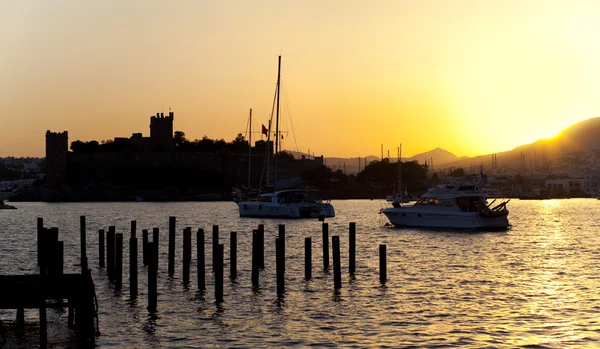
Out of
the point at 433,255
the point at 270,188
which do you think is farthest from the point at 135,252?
the point at 270,188

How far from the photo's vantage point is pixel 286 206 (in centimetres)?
8281

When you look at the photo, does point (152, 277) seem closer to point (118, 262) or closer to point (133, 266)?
point (133, 266)

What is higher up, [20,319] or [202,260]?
[202,260]

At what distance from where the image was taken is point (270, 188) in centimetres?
9344

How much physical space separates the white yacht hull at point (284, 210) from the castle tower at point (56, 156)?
352 ft

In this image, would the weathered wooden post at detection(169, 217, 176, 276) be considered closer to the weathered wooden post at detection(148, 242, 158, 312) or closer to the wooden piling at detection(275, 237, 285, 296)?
the wooden piling at detection(275, 237, 285, 296)

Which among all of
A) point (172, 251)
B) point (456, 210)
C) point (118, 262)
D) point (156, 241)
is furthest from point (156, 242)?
point (456, 210)

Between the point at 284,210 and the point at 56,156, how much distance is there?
11416 centimetres

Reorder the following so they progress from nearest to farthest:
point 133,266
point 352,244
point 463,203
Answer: point 133,266 < point 352,244 < point 463,203

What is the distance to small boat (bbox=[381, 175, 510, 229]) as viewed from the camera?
6012 cm

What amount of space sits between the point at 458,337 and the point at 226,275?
14.2 metres

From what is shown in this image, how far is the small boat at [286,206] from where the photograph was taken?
82.9 metres

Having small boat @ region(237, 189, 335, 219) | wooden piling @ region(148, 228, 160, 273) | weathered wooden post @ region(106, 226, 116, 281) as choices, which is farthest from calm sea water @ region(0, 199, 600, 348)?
small boat @ region(237, 189, 335, 219)

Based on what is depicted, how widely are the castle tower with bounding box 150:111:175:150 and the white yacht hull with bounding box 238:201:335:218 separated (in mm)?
108900
